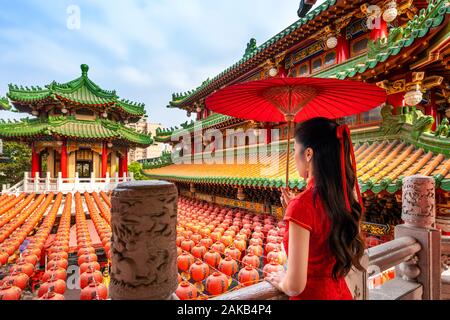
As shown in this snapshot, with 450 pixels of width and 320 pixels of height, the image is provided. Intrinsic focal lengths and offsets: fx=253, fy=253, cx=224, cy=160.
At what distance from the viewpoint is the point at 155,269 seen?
0.94 m

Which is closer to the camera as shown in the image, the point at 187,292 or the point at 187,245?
the point at 187,292

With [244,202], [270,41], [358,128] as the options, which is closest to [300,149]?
[358,128]

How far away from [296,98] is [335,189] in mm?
1405

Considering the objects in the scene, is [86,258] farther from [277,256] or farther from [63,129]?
[63,129]

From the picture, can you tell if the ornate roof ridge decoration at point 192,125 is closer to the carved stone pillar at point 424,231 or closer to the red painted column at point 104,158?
the red painted column at point 104,158

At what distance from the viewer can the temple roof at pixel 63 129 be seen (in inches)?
631

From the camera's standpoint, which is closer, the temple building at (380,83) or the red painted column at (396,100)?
the temple building at (380,83)

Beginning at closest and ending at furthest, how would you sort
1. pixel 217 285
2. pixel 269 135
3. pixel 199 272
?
pixel 217 285 < pixel 199 272 < pixel 269 135

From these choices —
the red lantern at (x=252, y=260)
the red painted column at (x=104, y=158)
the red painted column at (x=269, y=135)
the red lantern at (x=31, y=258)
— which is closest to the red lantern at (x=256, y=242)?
the red lantern at (x=252, y=260)

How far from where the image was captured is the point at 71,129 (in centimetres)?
1694

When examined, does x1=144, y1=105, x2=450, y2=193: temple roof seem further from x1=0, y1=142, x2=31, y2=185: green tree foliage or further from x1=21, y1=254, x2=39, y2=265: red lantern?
x1=0, y1=142, x2=31, y2=185: green tree foliage

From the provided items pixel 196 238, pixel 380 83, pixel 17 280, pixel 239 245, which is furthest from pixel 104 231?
pixel 380 83

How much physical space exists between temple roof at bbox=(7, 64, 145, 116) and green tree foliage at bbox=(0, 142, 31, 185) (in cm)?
969
